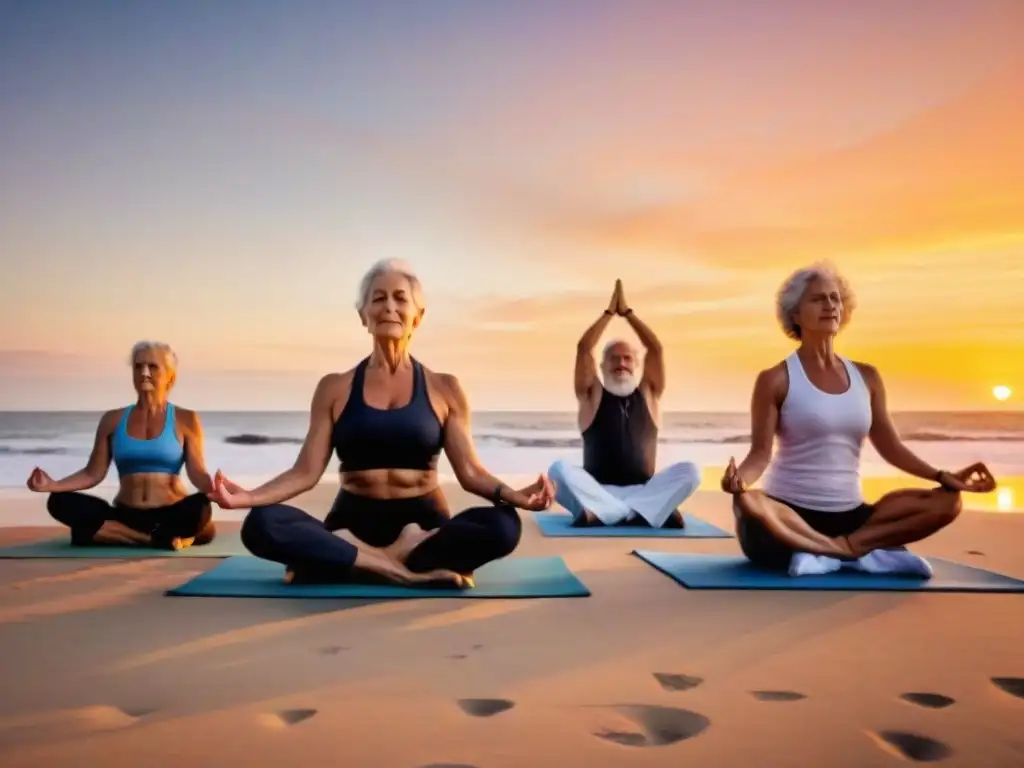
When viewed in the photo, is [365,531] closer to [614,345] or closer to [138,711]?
[138,711]

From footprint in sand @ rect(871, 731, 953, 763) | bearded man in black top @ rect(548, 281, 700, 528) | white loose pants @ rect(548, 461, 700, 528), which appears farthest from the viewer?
bearded man in black top @ rect(548, 281, 700, 528)

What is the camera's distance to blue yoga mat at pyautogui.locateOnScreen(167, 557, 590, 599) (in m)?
3.97

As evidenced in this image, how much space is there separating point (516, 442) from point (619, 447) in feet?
61.4

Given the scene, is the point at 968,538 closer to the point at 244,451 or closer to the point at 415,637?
the point at 415,637

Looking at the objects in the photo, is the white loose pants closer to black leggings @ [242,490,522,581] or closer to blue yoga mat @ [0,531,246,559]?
→ blue yoga mat @ [0,531,246,559]

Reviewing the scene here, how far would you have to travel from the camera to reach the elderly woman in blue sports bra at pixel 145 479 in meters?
5.57

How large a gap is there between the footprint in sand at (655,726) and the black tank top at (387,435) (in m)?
2.06

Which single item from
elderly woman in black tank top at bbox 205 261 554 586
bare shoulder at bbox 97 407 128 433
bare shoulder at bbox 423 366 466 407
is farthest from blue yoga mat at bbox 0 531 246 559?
bare shoulder at bbox 423 366 466 407

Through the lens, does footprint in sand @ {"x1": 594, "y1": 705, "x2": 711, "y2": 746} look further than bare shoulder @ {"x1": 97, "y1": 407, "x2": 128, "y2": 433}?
No

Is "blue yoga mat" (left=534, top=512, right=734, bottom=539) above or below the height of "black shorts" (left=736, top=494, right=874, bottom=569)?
below

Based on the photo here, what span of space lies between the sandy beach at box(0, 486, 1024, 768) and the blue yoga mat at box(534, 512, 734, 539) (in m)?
2.04

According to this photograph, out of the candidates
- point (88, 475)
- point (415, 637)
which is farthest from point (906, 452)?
point (88, 475)

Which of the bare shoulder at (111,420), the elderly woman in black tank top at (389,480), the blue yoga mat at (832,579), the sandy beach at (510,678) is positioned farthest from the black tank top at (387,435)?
the bare shoulder at (111,420)

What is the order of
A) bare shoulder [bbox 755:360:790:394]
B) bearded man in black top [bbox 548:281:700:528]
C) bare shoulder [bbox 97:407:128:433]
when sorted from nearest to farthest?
Result: bare shoulder [bbox 755:360:790:394], bare shoulder [bbox 97:407:128:433], bearded man in black top [bbox 548:281:700:528]
